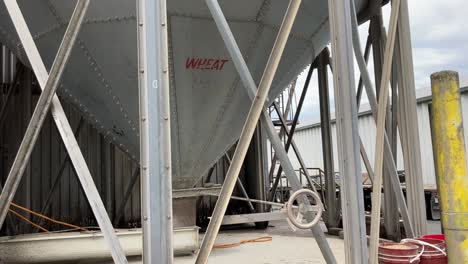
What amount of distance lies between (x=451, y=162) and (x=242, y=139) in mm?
1845

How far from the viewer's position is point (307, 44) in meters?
4.45

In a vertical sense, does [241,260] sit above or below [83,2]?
below

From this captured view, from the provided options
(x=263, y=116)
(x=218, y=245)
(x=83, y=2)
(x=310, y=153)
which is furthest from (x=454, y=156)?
(x=310, y=153)

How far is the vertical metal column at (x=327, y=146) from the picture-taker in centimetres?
684

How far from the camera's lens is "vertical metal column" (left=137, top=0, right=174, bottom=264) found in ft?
8.25

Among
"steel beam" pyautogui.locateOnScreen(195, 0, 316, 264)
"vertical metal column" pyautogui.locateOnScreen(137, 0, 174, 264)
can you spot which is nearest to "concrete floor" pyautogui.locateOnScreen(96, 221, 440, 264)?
"steel beam" pyautogui.locateOnScreen(195, 0, 316, 264)

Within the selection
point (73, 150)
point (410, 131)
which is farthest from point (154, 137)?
point (410, 131)

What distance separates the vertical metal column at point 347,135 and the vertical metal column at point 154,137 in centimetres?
141

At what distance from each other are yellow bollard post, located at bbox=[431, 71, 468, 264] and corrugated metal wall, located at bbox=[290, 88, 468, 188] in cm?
1049

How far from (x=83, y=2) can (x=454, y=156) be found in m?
3.11

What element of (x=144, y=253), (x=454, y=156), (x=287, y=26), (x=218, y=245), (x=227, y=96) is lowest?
(x=218, y=245)

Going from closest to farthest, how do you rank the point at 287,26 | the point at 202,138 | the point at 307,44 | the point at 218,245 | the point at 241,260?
the point at 287,26 < the point at 202,138 < the point at 307,44 < the point at 241,260 < the point at 218,245

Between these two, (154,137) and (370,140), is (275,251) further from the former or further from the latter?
(370,140)

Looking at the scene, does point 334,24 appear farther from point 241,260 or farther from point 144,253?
point 241,260
